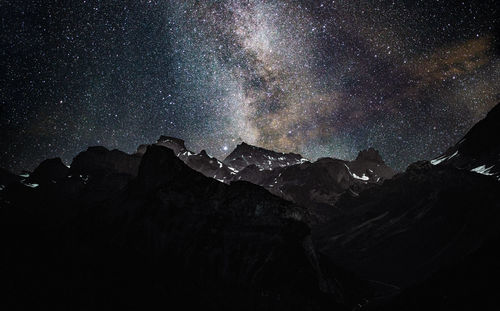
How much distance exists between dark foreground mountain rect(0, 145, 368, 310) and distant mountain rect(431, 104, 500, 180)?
112097 mm

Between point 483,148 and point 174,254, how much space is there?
182m

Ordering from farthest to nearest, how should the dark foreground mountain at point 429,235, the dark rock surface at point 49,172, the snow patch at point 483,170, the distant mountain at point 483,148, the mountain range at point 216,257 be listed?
1. the dark rock surface at point 49,172
2. the distant mountain at point 483,148
3. the snow patch at point 483,170
4. the dark foreground mountain at point 429,235
5. the mountain range at point 216,257

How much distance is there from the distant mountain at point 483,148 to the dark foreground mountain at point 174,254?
112097mm

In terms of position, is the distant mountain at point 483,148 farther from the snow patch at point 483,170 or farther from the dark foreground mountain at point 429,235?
the dark foreground mountain at point 429,235

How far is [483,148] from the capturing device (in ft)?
563

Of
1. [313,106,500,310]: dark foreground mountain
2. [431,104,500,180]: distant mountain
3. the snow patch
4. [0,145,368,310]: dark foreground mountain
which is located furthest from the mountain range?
[431,104,500,180]: distant mountain

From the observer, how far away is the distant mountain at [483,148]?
153 meters

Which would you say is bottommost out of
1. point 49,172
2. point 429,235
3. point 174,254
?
point 429,235

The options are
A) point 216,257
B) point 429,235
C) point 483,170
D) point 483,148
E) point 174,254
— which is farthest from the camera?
point 483,148

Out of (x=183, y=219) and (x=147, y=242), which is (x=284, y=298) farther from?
(x=147, y=242)

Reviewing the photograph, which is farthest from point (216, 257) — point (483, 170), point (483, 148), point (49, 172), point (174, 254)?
point (483, 148)

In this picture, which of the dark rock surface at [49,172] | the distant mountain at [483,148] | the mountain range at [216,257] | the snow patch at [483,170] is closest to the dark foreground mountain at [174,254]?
the mountain range at [216,257]

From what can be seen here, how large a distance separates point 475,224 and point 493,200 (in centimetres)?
1475

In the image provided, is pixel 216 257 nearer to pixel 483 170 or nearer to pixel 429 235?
pixel 429 235
